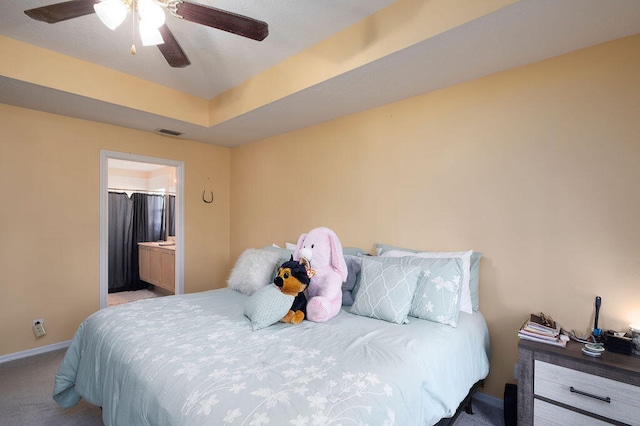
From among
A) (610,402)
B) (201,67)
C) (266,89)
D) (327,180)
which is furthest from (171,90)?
(610,402)

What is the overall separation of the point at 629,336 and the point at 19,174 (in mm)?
4785

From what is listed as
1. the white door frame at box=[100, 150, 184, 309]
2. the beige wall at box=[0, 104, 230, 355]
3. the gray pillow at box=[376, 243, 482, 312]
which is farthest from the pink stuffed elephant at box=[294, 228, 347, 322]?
the beige wall at box=[0, 104, 230, 355]

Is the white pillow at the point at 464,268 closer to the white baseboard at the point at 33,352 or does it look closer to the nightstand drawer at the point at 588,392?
the nightstand drawer at the point at 588,392

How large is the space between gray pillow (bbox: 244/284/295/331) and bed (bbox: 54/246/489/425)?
5cm

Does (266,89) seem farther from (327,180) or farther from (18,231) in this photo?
(18,231)

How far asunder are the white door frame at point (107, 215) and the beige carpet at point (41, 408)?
0.90 metres

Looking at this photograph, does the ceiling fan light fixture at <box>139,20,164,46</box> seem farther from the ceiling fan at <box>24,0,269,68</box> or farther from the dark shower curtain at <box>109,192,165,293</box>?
the dark shower curtain at <box>109,192,165,293</box>

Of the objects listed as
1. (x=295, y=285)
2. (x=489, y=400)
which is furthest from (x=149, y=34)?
(x=489, y=400)

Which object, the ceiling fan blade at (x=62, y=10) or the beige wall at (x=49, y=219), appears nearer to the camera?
the ceiling fan blade at (x=62, y=10)

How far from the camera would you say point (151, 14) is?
4.64ft

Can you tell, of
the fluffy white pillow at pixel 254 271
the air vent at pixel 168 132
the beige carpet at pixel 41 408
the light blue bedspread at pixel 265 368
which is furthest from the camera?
the air vent at pixel 168 132

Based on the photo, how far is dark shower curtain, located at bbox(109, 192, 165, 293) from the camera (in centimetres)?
522

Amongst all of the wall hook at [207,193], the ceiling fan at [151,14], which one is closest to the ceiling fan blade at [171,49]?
the ceiling fan at [151,14]

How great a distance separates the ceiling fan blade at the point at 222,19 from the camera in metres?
1.41
